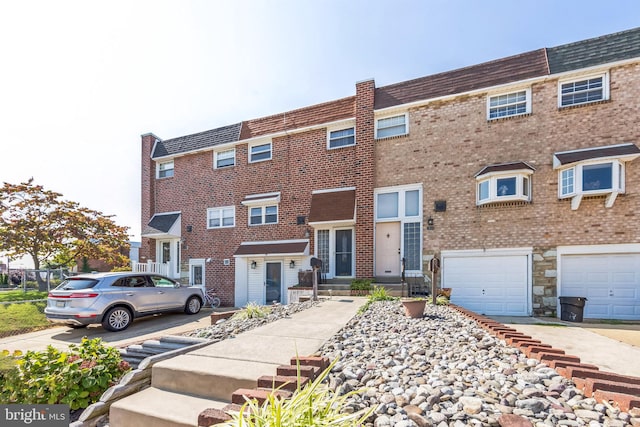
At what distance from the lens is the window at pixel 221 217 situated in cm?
1549

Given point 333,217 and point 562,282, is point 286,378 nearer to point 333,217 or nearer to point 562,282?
point 333,217

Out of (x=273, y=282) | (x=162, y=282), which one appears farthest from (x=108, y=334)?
(x=273, y=282)

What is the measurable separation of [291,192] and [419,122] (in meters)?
6.22

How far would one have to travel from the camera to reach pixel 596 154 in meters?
9.60

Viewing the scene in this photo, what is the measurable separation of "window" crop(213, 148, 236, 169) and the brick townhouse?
0.28 feet

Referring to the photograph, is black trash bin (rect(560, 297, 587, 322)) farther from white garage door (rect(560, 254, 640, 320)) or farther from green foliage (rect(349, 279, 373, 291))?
green foliage (rect(349, 279, 373, 291))

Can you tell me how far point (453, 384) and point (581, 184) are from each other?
33.1 ft

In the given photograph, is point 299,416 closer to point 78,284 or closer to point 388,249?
point 78,284

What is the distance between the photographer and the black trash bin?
9266 millimetres

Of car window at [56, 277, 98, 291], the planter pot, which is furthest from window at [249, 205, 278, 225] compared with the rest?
the planter pot

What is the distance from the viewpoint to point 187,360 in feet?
12.1

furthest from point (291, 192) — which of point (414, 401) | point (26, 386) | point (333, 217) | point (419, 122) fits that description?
point (414, 401)

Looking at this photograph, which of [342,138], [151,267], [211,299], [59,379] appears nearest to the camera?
[59,379]

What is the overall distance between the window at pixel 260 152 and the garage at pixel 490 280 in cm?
925
